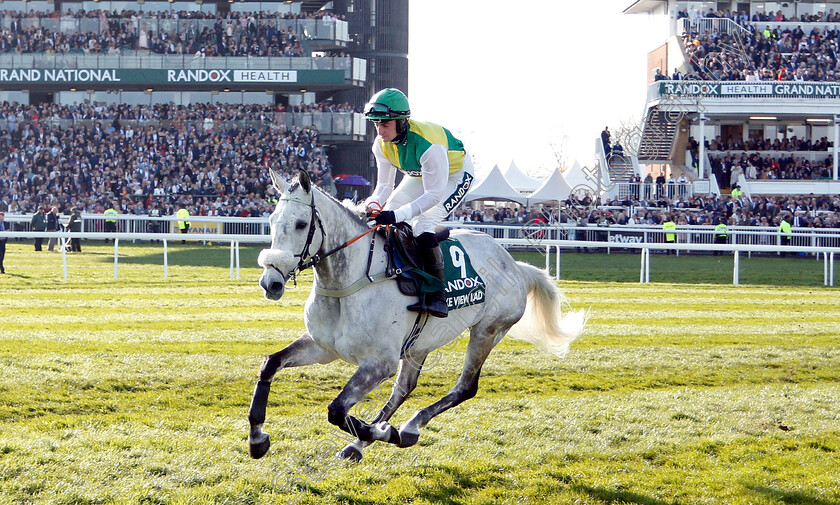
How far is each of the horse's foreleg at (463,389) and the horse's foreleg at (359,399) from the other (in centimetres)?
40

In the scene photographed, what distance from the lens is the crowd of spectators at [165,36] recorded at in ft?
127

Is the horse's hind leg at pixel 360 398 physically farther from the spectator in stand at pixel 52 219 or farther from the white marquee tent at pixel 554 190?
the white marquee tent at pixel 554 190

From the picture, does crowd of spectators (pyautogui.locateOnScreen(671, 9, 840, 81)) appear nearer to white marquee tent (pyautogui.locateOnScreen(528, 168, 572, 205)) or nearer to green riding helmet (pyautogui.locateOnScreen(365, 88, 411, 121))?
white marquee tent (pyautogui.locateOnScreen(528, 168, 572, 205))

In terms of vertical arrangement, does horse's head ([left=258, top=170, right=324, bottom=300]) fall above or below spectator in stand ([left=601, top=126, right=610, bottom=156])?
below

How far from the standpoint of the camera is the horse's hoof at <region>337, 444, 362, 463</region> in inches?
205

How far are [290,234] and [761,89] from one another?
118 ft

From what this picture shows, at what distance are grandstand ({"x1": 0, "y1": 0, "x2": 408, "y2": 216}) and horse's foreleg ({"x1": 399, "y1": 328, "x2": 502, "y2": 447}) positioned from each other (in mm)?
23410

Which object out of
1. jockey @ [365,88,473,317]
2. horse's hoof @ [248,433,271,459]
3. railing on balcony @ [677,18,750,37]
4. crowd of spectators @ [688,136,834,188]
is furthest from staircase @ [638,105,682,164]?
horse's hoof @ [248,433,271,459]

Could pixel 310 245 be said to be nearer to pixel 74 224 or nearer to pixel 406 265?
pixel 406 265

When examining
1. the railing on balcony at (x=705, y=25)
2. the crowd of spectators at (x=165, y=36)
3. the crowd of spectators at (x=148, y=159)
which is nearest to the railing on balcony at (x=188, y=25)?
the crowd of spectators at (x=165, y=36)

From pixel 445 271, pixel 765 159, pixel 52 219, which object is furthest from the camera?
pixel 765 159

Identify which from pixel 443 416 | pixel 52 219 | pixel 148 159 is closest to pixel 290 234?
pixel 443 416

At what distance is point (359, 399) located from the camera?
4805 millimetres

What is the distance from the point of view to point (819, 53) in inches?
1526
